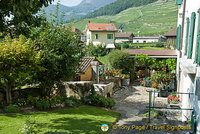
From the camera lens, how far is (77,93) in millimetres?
11609

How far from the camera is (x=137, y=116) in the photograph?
9.87 metres

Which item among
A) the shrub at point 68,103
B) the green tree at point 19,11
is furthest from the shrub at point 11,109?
the green tree at point 19,11

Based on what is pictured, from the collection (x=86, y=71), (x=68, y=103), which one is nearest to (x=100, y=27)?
(x=86, y=71)

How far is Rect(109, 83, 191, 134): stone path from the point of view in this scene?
7.44 meters

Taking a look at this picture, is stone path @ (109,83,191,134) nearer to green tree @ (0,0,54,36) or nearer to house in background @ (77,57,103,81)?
house in background @ (77,57,103,81)

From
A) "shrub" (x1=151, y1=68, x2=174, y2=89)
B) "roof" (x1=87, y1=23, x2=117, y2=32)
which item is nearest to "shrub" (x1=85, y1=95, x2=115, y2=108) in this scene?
"shrub" (x1=151, y1=68, x2=174, y2=89)

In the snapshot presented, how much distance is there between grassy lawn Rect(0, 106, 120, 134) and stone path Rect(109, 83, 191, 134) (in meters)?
0.74

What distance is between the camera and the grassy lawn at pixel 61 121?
6557mm

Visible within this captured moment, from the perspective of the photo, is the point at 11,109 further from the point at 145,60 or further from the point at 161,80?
the point at 145,60

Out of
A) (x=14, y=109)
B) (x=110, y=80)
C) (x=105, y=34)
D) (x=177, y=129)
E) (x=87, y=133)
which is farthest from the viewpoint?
(x=105, y=34)

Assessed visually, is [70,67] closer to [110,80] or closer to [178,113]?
[178,113]

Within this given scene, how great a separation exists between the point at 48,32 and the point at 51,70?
203 cm

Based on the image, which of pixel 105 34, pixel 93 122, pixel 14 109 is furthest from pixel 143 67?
pixel 105 34

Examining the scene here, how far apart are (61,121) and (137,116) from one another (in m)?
4.14
